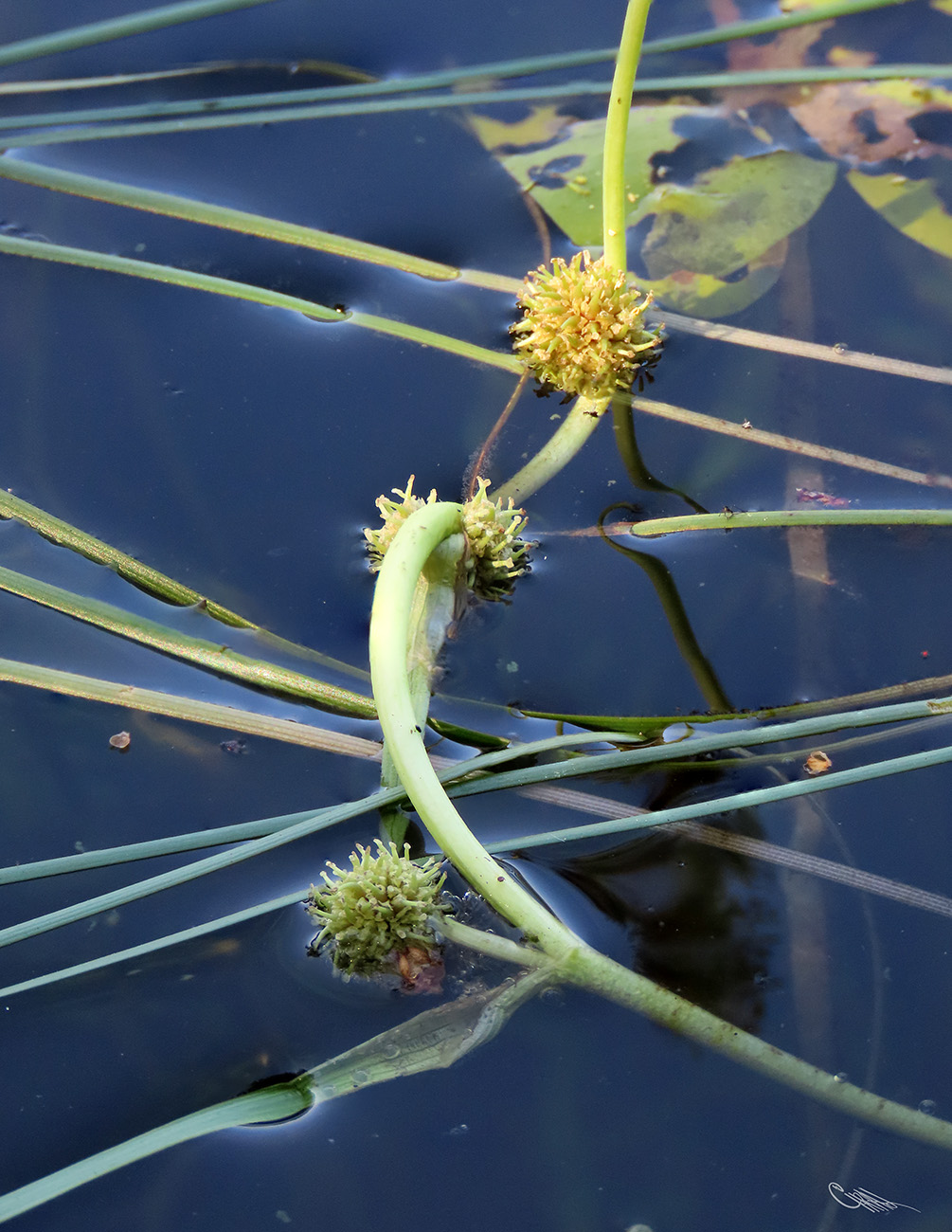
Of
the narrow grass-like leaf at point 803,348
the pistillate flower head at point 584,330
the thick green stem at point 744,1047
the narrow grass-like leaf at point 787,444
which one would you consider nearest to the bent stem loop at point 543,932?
the thick green stem at point 744,1047

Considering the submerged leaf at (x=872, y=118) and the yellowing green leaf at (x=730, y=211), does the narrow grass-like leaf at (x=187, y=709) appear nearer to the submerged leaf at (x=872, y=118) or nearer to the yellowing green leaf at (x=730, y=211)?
the yellowing green leaf at (x=730, y=211)

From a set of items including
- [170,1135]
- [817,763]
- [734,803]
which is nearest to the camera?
[170,1135]

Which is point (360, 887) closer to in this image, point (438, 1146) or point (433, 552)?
point (438, 1146)

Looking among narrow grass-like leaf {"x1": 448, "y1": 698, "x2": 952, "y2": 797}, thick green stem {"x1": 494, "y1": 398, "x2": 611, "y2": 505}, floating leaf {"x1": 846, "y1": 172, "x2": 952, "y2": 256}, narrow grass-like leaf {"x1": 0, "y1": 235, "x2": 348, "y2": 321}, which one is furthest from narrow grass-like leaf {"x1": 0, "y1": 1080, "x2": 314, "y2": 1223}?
floating leaf {"x1": 846, "y1": 172, "x2": 952, "y2": 256}

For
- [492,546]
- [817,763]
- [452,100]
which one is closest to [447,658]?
[492,546]

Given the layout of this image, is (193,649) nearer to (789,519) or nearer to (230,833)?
(230,833)

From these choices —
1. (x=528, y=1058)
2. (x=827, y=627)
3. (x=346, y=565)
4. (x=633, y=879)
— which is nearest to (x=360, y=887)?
(x=528, y=1058)

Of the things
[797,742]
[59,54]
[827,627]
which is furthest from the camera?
[59,54]
